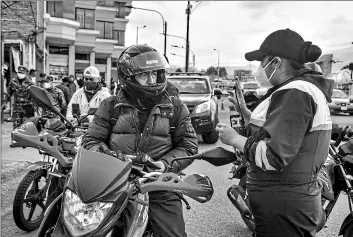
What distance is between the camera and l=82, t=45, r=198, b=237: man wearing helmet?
2756 mm

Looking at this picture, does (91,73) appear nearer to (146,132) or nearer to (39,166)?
(39,166)

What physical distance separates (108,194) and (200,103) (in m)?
9.35

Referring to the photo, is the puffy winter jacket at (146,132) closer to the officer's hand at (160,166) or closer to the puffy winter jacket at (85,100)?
the officer's hand at (160,166)

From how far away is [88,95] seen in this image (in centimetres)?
675

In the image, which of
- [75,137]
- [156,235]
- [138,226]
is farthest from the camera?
[75,137]

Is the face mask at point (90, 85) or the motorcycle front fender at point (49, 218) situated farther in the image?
the face mask at point (90, 85)

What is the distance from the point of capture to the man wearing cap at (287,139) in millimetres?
2037

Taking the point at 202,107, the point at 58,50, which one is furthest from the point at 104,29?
the point at 202,107

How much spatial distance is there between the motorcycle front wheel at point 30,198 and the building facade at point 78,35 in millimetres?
25301

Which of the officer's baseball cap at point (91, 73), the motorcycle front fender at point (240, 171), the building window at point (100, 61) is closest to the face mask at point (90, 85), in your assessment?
the officer's baseball cap at point (91, 73)

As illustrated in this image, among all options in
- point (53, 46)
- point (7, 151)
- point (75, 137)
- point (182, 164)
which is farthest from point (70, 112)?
point (53, 46)

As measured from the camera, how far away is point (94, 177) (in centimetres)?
187

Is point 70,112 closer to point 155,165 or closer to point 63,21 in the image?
point 155,165

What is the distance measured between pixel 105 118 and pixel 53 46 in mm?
38945
